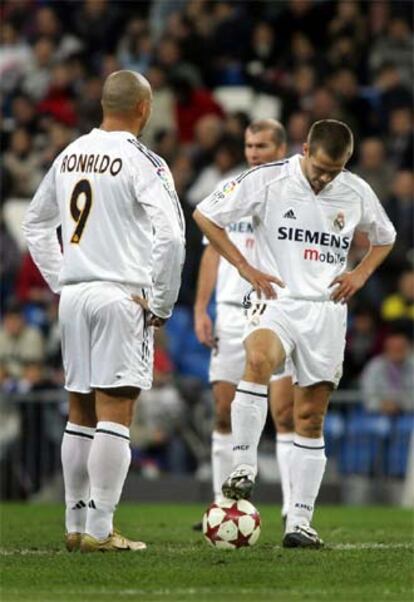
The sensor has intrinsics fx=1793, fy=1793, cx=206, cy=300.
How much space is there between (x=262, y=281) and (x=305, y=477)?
A: 3.87ft

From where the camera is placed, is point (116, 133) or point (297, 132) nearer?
point (116, 133)

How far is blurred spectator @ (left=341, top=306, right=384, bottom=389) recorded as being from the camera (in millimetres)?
19281

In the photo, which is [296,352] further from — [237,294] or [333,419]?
[333,419]

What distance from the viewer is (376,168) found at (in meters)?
20.8

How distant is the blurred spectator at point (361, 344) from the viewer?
19.3m

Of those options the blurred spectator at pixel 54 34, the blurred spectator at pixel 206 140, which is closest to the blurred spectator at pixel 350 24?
the blurred spectator at pixel 206 140

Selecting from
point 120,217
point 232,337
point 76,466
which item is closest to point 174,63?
point 232,337

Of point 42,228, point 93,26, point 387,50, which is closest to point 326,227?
point 42,228

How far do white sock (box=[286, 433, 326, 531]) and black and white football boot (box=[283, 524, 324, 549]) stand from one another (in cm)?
6

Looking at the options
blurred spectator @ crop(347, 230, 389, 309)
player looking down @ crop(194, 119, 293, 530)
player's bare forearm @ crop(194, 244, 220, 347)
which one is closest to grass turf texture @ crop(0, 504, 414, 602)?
player looking down @ crop(194, 119, 293, 530)

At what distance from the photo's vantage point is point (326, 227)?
34.8 ft

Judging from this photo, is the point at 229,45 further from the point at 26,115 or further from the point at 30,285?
the point at 30,285

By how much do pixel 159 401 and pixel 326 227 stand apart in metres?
7.87

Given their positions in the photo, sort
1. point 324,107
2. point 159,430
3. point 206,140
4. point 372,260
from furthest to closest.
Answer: point 206,140
point 324,107
point 159,430
point 372,260
